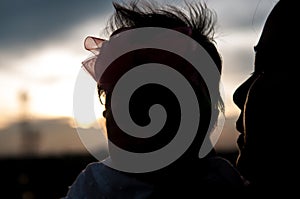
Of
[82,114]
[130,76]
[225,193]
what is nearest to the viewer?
[225,193]

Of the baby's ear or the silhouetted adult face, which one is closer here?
the silhouetted adult face

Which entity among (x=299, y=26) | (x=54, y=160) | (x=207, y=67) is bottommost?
(x=54, y=160)

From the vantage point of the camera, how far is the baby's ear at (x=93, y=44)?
2893 millimetres

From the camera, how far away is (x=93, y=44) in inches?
115

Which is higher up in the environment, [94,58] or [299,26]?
[299,26]

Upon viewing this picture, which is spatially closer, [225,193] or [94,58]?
[225,193]

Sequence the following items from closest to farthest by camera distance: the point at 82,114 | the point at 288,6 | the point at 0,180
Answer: the point at 288,6 → the point at 82,114 → the point at 0,180

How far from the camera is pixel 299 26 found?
216cm

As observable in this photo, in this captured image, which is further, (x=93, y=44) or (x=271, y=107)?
(x=93, y=44)

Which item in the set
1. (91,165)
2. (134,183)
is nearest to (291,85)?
(134,183)

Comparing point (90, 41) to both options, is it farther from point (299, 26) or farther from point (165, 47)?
point (299, 26)

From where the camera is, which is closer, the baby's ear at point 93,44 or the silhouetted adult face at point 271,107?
the silhouetted adult face at point 271,107

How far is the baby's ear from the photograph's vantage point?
114 inches

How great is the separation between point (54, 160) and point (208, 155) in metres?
48.6
